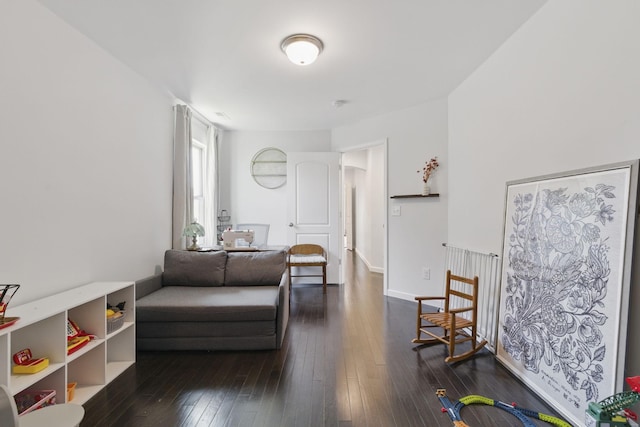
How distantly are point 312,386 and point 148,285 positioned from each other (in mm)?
1876

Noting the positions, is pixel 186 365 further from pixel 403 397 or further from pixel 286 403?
pixel 403 397

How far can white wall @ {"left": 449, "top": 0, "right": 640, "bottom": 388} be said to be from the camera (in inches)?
58.9

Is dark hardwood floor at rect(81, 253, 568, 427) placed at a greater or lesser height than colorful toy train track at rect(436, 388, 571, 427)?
lesser

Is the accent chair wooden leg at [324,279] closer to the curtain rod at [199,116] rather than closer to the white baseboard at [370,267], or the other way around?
the white baseboard at [370,267]

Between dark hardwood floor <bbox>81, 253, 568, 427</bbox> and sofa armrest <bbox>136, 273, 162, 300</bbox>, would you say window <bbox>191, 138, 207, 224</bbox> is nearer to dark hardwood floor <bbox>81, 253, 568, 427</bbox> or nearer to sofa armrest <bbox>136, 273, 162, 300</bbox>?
sofa armrest <bbox>136, 273, 162, 300</bbox>

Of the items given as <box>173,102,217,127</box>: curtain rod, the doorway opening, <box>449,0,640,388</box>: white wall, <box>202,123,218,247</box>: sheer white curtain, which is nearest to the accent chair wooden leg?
the doorway opening

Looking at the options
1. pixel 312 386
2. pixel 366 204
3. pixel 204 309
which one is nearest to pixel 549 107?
pixel 312 386

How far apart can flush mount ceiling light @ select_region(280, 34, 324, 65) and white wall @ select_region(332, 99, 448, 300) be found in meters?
1.91

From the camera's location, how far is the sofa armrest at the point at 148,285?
273cm

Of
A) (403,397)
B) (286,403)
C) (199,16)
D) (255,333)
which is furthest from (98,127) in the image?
(403,397)

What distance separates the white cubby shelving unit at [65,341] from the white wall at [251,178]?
2.85m

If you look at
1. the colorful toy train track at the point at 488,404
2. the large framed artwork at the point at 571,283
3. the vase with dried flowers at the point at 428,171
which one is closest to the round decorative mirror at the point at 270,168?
the vase with dried flowers at the point at 428,171

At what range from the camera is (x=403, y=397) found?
6.31 ft

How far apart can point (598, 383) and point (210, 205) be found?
4452mm
